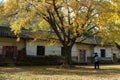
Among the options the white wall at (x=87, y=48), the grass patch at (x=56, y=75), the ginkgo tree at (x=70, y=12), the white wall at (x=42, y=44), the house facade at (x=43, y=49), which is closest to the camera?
the grass patch at (x=56, y=75)

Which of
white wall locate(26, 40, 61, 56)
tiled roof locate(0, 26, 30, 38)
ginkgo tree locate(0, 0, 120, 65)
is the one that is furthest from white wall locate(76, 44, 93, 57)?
ginkgo tree locate(0, 0, 120, 65)

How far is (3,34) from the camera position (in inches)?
1399

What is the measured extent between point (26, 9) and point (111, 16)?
8081mm

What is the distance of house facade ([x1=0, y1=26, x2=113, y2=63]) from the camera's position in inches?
1436

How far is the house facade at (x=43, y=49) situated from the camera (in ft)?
120

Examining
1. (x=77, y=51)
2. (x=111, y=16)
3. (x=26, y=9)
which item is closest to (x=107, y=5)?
(x=111, y=16)

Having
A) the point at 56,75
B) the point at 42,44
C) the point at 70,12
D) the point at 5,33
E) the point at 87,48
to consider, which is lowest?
the point at 56,75

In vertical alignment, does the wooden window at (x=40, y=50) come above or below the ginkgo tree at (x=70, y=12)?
below

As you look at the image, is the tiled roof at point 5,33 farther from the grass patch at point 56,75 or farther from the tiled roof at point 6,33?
the grass patch at point 56,75

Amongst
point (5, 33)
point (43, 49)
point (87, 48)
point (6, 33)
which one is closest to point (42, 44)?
point (43, 49)

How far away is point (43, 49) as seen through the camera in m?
40.3

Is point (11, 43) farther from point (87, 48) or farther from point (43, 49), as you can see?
point (87, 48)

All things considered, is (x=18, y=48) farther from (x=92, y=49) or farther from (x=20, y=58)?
(x=92, y=49)

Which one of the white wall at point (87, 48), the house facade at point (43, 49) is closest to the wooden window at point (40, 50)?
the house facade at point (43, 49)
